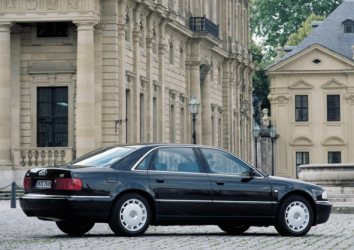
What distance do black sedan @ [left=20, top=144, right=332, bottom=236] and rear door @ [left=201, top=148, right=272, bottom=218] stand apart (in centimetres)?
2

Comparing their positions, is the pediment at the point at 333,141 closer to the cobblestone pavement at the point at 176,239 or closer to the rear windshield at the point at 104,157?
the cobblestone pavement at the point at 176,239

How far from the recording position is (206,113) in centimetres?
5269

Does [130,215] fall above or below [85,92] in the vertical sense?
below

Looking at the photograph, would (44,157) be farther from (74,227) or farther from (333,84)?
(333,84)

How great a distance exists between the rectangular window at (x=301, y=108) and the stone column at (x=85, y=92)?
137 ft

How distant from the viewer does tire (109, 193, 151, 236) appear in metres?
13.9

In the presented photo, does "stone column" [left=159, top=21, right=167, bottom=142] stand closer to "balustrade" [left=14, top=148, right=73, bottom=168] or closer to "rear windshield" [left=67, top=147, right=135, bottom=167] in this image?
"balustrade" [left=14, top=148, right=73, bottom=168]

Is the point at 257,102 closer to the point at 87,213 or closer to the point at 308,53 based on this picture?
the point at 308,53

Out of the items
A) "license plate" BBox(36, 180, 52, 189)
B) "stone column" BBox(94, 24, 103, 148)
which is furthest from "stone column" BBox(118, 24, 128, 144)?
"license plate" BBox(36, 180, 52, 189)

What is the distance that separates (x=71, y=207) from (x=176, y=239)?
1.81 metres

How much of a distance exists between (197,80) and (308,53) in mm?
24986

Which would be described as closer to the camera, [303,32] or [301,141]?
[301,141]

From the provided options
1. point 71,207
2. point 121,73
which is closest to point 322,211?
point 71,207

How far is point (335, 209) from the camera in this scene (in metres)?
23.1
